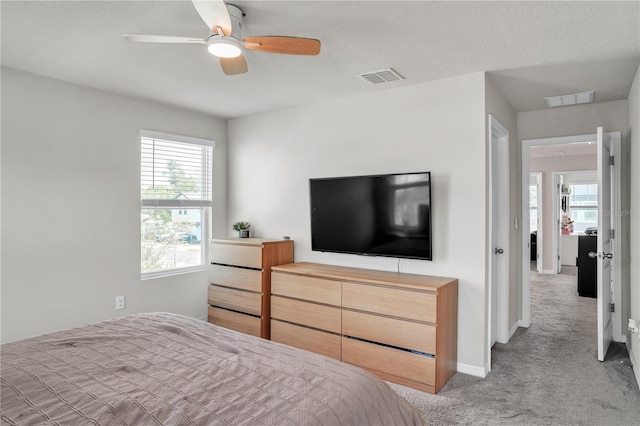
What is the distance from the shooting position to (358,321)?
10.4 ft

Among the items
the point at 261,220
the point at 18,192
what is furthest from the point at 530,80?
the point at 18,192

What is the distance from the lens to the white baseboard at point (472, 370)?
3128 millimetres

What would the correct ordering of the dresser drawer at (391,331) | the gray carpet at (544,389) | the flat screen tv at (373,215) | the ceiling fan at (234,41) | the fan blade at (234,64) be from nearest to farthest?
1. the ceiling fan at (234,41)
2. the fan blade at (234,64)
3. the gray carpet at (544,389)
4. the dresser drawer at (391,331)
5. the flat screen tv at (373,215)

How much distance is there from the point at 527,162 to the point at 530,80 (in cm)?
146

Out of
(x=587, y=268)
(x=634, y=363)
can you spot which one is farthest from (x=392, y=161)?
(x=587, y=268)

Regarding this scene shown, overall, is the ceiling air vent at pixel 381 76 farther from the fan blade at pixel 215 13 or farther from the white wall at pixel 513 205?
the fan blade at pixel 215 13

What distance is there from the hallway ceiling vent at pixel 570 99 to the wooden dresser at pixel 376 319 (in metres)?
2.18

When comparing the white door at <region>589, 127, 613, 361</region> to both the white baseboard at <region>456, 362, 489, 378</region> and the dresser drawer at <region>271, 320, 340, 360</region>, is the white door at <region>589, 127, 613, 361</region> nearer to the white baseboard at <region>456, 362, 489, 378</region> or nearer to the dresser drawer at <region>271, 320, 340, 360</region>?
the white baseboard at <region>456, 362, 489, 378</region>

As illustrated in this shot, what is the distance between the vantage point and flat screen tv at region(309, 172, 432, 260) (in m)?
3.26

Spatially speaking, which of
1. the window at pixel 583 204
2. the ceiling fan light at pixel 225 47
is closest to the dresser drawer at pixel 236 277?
the ceiling fan light at pixel 225 47

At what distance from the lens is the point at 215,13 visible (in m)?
1.82

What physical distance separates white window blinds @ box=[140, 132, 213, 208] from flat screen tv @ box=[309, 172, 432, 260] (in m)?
1.48

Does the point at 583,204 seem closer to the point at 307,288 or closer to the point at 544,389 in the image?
the point at 544,389

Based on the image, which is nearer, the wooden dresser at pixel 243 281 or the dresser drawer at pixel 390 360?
the dresser drawer at pixel 390 360
